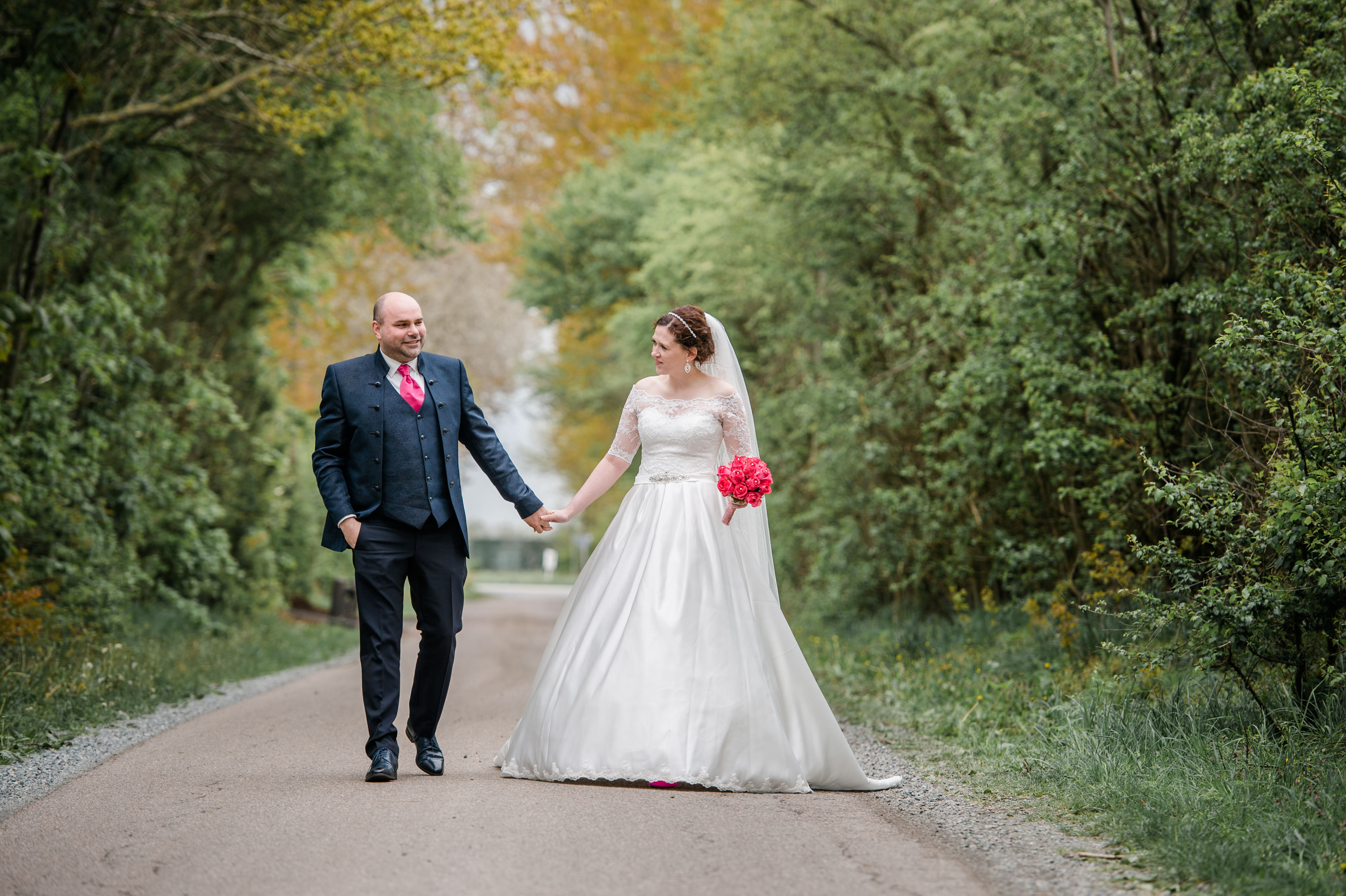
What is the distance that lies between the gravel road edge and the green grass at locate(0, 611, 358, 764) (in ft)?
0.31

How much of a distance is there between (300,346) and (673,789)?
24074 millimetres

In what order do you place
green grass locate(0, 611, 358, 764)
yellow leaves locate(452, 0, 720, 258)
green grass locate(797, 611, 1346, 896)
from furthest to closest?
1. yellow leaves locate(452, 0, 720, 258)
2. green grass locate(0, 611, 358, 764)
3. green grass locate(797, 611, 1346, 896)

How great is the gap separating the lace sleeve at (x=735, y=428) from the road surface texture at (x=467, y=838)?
76.5 inches

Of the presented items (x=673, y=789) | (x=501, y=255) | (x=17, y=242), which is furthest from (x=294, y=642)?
(x=501, y=255)

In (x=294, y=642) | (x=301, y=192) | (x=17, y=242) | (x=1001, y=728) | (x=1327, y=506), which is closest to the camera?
(x=1327, y=506)

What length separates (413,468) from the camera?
583 cm

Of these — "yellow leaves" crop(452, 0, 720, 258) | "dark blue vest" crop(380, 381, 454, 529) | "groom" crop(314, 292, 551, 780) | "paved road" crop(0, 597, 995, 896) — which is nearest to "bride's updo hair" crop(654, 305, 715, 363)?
"groom" crop(314, 292, 551, 780)

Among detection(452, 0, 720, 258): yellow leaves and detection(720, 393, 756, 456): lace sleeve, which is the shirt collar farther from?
detection(452, 0, 720, 258): yellow leaves

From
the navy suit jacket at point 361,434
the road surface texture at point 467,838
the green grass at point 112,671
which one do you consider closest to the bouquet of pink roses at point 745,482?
the navy suit jacket at point 361,434

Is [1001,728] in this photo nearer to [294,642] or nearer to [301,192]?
[294,642]

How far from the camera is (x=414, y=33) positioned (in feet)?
41.3

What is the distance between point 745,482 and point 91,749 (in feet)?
12.9

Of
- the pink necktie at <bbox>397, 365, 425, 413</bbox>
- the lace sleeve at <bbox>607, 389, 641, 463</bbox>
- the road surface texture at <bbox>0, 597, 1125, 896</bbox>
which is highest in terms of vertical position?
the pink necktie at <bbox>397, 365, 425, 413</bbox>

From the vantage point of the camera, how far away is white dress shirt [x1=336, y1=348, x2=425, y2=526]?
595 cm
